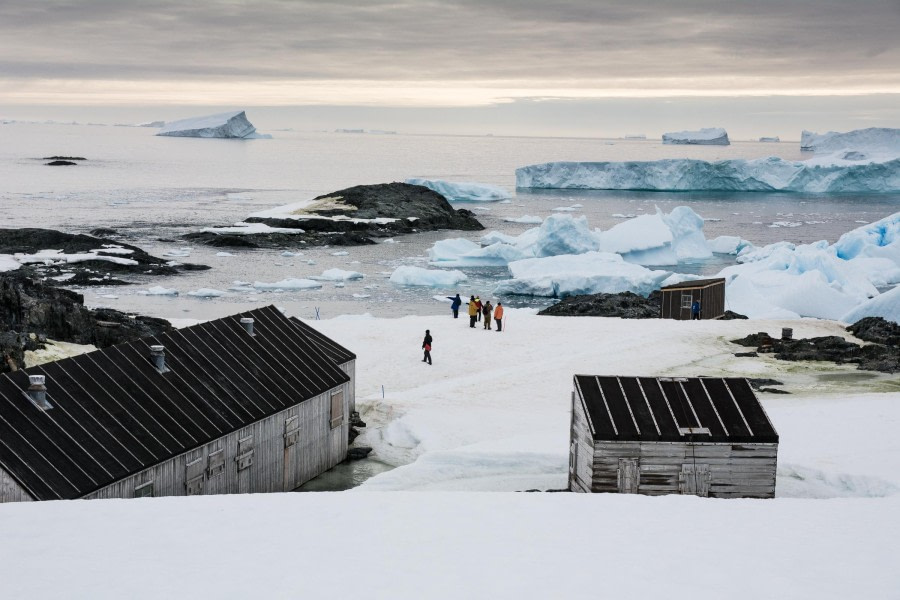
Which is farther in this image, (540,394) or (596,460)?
(540,394)

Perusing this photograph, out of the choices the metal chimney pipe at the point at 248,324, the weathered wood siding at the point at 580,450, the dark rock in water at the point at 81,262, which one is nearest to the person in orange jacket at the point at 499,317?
the metal chimney pipe at the point at 248,324

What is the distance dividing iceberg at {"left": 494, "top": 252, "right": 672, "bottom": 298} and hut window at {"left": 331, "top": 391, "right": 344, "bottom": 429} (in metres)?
24.2

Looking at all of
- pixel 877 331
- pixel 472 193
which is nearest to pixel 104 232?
pixel 472 193

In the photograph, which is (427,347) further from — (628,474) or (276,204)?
(276,204)

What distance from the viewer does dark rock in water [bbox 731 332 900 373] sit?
917 inches

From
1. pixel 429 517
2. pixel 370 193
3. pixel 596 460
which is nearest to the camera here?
pixel 429 517

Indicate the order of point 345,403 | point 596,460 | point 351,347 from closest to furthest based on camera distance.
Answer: point 596,460 → point 345,403 → point 351,347

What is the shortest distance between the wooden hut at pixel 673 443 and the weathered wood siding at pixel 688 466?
0.04 feet

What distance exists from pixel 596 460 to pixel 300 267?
38.3 metres

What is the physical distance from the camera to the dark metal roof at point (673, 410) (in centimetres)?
1284

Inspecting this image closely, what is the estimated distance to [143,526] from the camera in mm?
10227

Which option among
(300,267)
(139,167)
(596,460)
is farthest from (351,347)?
(139,167)

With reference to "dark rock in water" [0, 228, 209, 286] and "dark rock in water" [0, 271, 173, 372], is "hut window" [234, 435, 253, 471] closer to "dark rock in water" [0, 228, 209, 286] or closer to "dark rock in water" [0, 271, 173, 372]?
"dark rock in water" [0, 271, 173, 372]

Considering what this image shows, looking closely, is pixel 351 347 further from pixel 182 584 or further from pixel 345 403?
pixel 182 584
